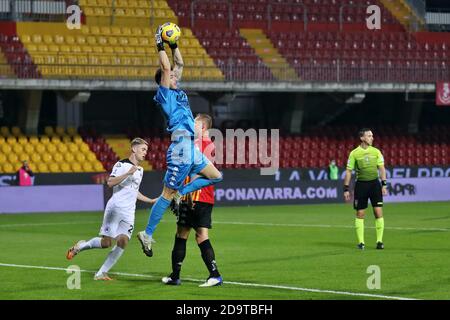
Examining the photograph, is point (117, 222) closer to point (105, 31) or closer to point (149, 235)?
point (149, 235)

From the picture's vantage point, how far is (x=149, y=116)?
47.8 m

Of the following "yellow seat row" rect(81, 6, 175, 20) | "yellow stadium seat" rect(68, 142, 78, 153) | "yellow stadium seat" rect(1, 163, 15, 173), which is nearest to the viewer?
"yellow stadium seat" rect(1, 163, 15, 173)

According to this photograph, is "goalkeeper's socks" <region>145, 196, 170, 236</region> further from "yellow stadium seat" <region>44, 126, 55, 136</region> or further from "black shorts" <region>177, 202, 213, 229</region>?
"yellow stadium seat" <region>44, 126, 55, 136</region>

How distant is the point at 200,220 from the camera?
1449 centimetres

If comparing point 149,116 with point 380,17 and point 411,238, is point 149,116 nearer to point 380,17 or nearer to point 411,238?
point 380,17

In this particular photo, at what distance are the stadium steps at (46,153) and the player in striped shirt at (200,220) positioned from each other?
26.1m

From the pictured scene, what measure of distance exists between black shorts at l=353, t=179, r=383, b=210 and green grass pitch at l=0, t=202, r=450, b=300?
86 cm

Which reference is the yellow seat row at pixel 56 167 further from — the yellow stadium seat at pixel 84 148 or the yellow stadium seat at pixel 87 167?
the yellow stadium seat at pixel 84 148

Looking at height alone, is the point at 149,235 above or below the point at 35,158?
below

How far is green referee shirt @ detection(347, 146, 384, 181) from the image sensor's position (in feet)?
70.2

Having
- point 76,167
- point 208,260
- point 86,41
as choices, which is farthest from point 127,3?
point 208,260

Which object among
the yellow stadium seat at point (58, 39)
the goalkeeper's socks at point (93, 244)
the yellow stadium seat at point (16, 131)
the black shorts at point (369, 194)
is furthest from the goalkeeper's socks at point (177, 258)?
the yellow stadium seat at point (58, 39)

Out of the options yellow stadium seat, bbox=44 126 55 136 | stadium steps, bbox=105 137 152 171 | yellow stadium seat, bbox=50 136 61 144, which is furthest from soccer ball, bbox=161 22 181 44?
yellow stadium seat, bbox=44 126 55 136

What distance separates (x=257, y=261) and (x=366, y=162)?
4242 millimetres
